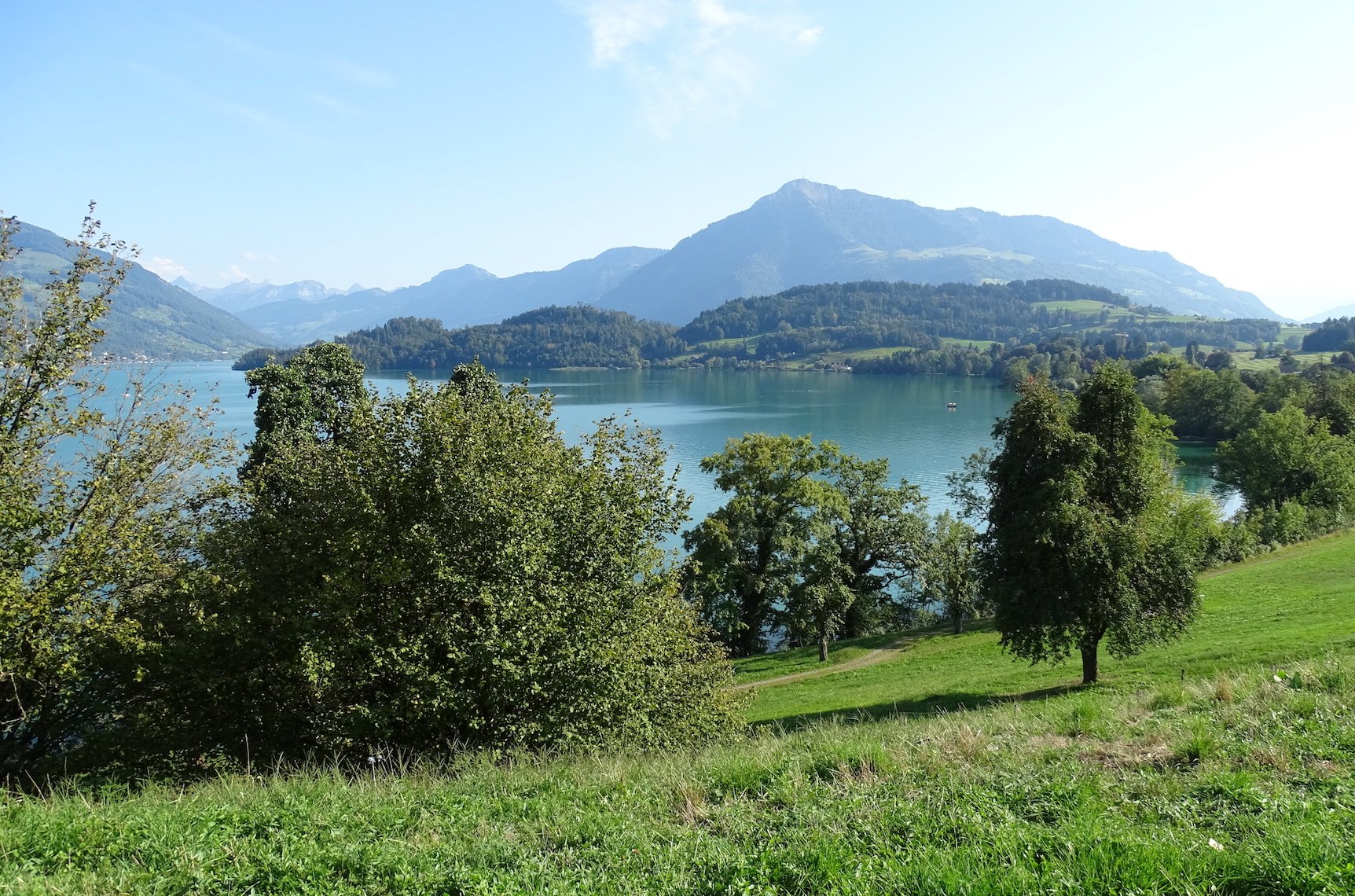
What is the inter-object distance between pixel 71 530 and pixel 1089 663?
23.9 m

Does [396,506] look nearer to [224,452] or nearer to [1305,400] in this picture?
[224,452]

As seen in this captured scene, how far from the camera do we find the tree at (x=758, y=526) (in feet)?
117

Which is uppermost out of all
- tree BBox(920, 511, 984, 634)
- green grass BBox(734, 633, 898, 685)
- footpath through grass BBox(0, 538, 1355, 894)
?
footpath through grass BBox(0, 538, 1355, 894)

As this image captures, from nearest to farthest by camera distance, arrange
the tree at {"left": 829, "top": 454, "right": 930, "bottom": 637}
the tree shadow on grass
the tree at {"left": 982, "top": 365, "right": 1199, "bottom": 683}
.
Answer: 1. the tree at {"left": 982, "top": 365, "right": 1199, "bottom": 683}
2. the tree shadow on grass
3. the tree at {"left": 829, "top": 454, "right": 930, "bottom": 637}

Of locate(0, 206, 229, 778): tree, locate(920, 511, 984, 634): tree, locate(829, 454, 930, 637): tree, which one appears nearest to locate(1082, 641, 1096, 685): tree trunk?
locate(920, 511, 984, 634): tree

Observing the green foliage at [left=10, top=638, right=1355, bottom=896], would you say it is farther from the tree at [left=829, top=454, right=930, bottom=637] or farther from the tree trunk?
the tree at [left=829, top=454, right=930, bottom=637]

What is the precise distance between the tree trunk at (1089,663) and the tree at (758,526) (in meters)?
15.4

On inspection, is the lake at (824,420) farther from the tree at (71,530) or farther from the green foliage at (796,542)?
the tree at (71,530)

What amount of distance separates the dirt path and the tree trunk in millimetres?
11654

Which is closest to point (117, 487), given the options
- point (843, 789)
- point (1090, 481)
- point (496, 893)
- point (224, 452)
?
point (224, 452)

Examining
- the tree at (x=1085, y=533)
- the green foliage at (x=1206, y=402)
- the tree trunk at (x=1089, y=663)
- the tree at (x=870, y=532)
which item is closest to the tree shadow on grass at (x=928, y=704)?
the tree trunk at (x=1089, y=663)

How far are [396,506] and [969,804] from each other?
37.2 ft

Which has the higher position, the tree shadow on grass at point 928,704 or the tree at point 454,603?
the tree at point 454,603

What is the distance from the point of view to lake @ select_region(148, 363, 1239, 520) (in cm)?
7700
